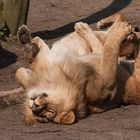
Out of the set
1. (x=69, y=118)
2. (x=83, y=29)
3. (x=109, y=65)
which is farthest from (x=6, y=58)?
(x=69, y=118)

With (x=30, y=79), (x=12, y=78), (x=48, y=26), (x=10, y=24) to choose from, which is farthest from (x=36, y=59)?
(x=48, y=26)

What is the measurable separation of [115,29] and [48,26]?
4323 millimetres

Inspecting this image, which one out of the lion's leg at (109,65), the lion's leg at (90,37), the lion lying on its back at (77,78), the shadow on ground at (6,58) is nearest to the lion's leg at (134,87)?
the lion lying on its back at (77,78)

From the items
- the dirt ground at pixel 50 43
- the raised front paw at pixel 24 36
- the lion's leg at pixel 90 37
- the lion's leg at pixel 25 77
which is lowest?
the dirt ground at pixel 50 43

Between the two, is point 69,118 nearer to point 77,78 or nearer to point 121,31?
point 77,78

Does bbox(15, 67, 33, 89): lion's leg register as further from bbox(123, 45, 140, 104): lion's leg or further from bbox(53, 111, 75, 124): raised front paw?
bbox(123, 45, 140, 104): lion's leg

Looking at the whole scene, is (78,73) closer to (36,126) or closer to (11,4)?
(36,126)

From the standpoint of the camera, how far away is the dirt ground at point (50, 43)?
530cm

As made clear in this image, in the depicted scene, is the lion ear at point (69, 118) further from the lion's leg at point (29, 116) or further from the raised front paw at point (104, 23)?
the raised front paw at point (104, 23)

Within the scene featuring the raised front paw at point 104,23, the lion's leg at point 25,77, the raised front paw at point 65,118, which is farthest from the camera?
the raised front paw at point 104,23

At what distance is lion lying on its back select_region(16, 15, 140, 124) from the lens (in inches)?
212

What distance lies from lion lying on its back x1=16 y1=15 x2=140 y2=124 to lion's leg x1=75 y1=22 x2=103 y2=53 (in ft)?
0.04

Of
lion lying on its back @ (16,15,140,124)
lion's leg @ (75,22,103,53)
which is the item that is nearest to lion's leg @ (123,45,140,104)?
lion lying on its back @ (16,15,140,124)

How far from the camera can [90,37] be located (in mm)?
6207
